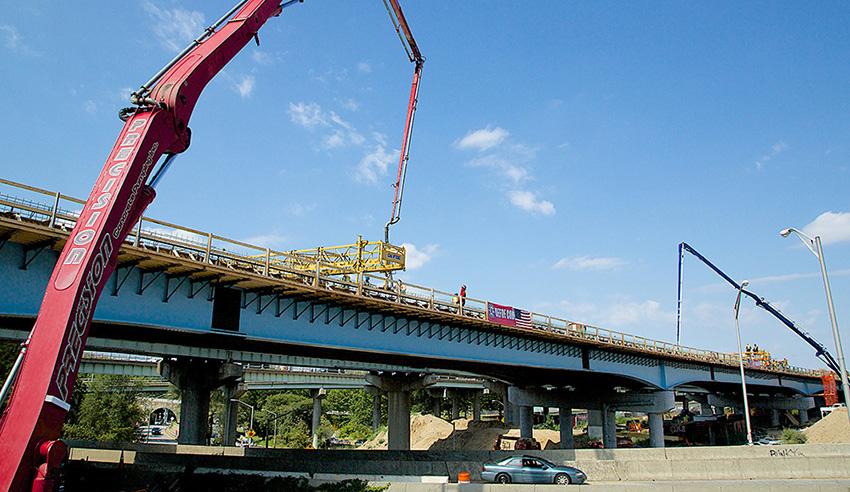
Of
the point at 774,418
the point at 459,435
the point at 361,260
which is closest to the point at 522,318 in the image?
the point at 361,260

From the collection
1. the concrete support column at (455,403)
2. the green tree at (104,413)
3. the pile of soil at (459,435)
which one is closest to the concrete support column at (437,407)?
the concrete support column at (455,403)

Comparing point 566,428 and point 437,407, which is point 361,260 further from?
point 437,407

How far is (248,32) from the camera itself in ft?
59.6

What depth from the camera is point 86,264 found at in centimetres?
1105

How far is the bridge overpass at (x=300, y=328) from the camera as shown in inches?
832

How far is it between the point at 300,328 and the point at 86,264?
18968 millimetres

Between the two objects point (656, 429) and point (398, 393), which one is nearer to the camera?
point (398, 393)

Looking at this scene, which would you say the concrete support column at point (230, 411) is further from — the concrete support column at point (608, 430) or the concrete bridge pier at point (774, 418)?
the concrete bridge pier at point (774, 418)

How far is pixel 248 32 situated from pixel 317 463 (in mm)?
22259

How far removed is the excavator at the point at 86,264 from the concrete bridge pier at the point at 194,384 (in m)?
36.5

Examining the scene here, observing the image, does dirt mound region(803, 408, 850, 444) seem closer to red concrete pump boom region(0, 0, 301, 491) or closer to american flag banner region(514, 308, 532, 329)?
american flag banner region(514, 308, 532, 329)

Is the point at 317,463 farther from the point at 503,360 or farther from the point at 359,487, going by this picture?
the point at 503,360

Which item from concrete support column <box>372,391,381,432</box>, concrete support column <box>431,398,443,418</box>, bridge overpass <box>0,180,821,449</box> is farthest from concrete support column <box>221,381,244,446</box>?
concrete support column <box>431,398,443,418</box>

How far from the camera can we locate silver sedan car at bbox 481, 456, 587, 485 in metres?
27.7
